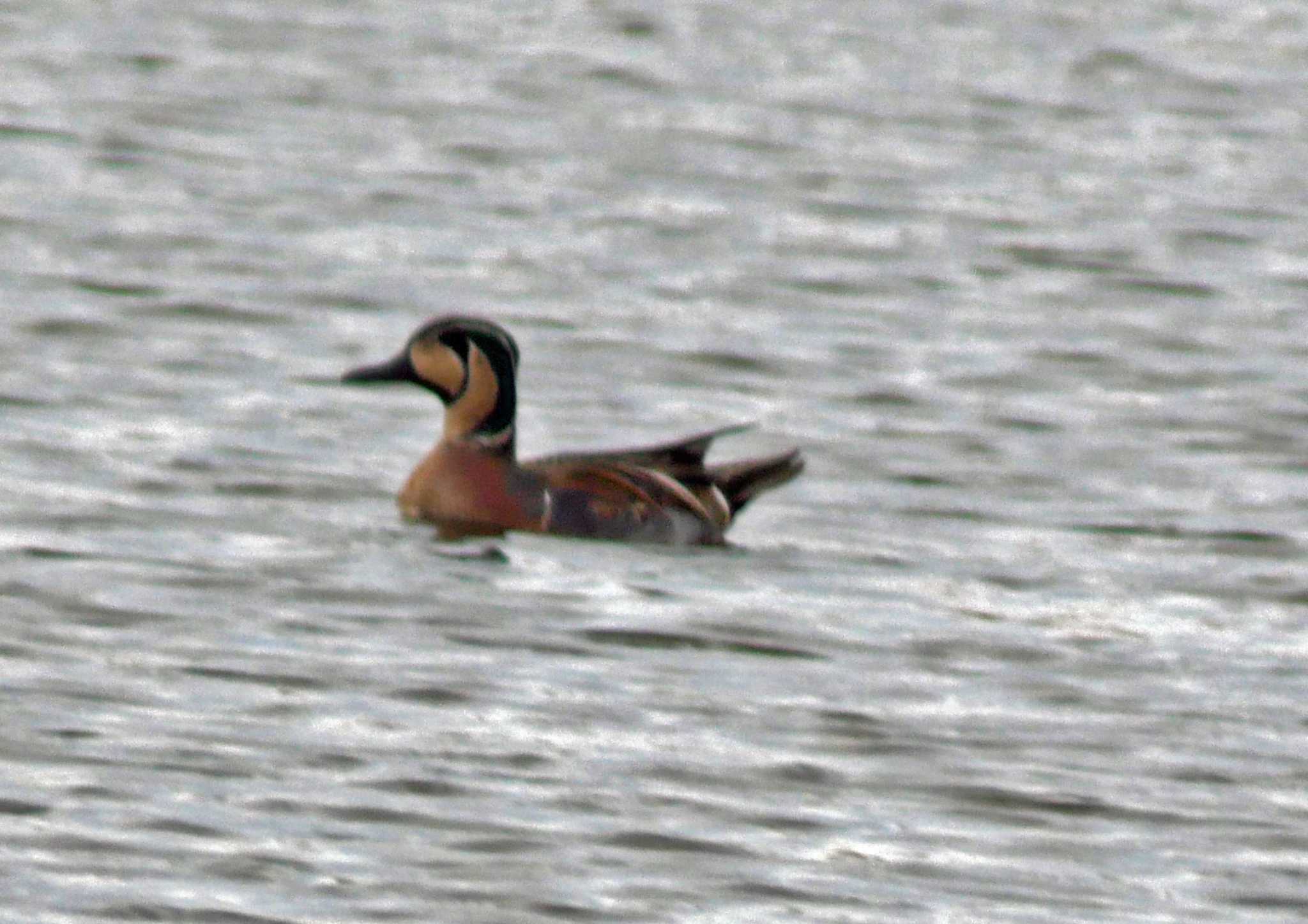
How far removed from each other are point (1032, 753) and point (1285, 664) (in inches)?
60.7

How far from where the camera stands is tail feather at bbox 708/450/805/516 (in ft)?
42.0

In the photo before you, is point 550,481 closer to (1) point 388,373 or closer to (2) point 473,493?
(2) point 473,493

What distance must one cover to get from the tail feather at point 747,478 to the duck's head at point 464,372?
814mm

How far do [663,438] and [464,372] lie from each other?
1615 millimetres

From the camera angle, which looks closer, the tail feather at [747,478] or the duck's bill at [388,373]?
the tail feather at [747,478]

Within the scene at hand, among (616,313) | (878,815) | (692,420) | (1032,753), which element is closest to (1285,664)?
A: (1032,753)

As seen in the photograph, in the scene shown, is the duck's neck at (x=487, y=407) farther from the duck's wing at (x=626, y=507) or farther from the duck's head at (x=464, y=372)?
the duck's wing at (x=626, y=507)

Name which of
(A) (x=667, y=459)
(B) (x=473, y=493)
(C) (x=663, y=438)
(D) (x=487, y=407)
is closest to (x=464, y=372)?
(D) (x=487, y=407)

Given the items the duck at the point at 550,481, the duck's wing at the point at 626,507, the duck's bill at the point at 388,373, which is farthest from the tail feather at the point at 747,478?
the duck's bill at the point at 388,373

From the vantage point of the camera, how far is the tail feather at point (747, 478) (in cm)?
1280

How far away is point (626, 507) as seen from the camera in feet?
41.2

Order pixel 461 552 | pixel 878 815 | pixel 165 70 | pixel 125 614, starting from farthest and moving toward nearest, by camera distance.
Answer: pixel 165 70 → pixel 461 552 → pixel 125 614 → pixel 878 815

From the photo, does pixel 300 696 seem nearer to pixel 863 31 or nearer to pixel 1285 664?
pixel 1285 664

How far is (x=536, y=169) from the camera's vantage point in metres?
20.7
